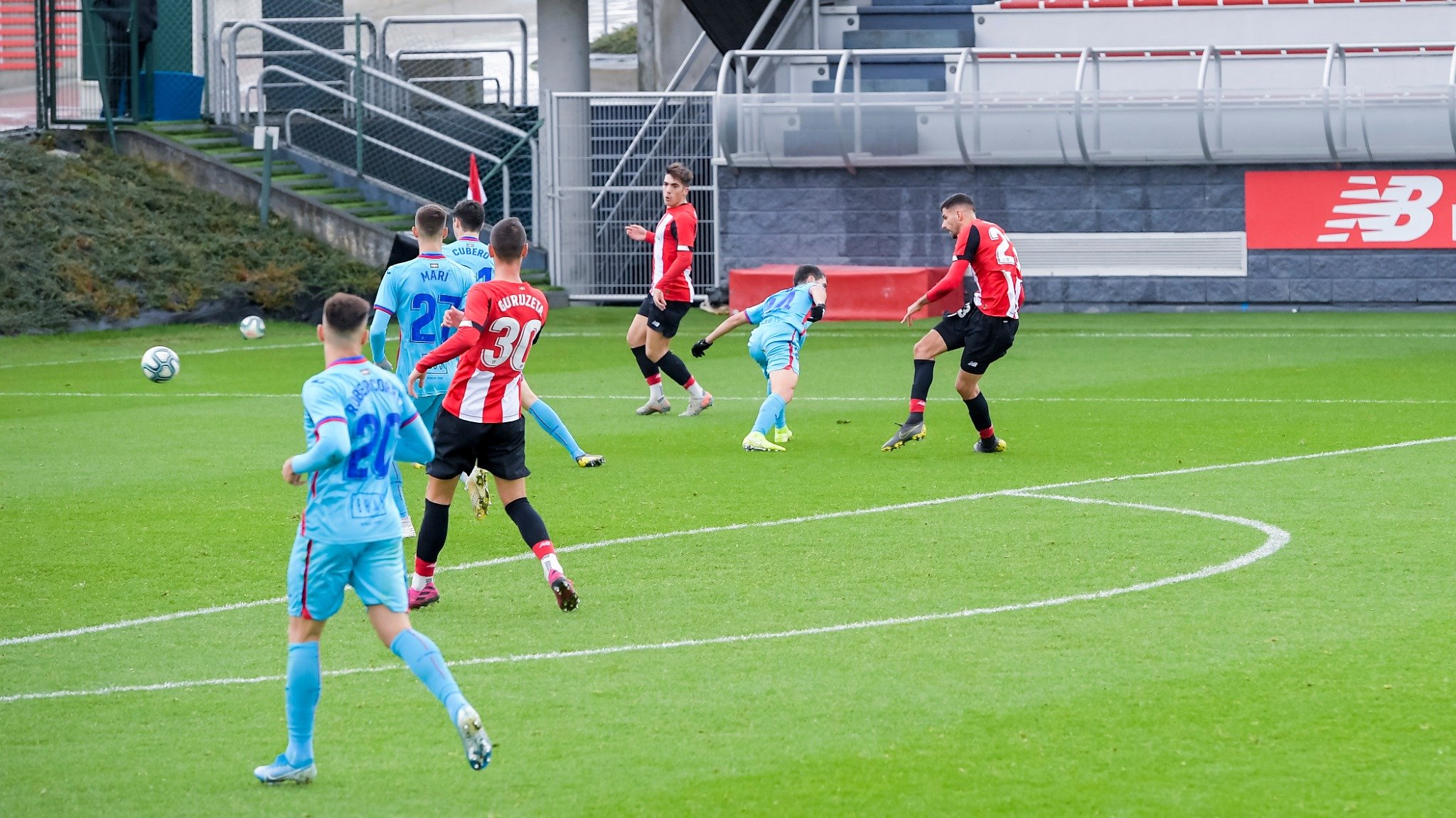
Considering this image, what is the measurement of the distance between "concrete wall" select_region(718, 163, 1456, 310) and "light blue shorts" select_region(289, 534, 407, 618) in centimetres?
1879

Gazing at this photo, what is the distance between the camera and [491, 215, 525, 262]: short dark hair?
25.5 ft

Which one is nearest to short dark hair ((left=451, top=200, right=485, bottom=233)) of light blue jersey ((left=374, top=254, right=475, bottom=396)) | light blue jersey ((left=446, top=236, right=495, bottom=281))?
light blue jersey ((left=446, top=236, right=495, bottom=281))

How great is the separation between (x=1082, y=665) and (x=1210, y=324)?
16.0m

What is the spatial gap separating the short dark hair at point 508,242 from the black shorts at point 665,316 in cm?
629

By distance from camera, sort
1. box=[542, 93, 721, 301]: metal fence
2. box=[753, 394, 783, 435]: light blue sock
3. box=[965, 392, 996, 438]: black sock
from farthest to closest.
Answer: box=[542, 93, 721, 301]: metal fence
box=[753, 394, 783, 435]: light blue sock
box=[965, 392, 996, 438]: black sock

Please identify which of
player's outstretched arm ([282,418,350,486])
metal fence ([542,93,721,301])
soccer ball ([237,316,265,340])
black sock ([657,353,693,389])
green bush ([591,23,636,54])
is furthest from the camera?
green bush ([591,23,636,54])

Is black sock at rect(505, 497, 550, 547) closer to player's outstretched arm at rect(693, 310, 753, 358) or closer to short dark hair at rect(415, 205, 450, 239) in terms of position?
short dark hair at rect(415, 205, 450, 239)

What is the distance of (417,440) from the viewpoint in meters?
5.93

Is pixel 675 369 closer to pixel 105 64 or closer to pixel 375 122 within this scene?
pixel 375 122

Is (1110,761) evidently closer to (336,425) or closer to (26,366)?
(336,425)

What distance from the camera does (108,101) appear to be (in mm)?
26203

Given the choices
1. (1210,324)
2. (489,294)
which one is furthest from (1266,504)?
(1210,324)

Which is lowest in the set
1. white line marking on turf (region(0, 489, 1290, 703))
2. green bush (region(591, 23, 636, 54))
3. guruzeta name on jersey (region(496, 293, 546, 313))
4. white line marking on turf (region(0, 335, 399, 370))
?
white line marking on turf (region(0, 489, 1290, 703))

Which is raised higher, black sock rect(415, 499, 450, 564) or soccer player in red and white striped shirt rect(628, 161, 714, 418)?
soccer player in red and white striped shirt rect(628, 161, 714, 418)
